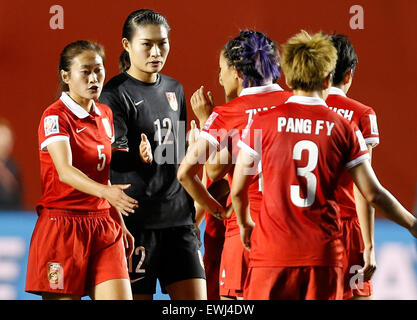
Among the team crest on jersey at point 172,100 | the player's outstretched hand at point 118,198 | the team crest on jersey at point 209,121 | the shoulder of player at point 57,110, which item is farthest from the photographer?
the team crest on jersey at point 172,100

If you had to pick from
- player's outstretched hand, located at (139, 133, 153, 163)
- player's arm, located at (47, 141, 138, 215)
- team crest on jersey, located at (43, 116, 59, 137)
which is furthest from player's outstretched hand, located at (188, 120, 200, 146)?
team crest on jersey, located at (43, 116, 59, 137)

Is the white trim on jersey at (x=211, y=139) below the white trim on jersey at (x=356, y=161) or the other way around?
the other way around

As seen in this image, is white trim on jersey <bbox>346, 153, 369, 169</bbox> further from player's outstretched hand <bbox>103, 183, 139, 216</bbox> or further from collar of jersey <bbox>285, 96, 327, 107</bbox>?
player's outstretched hand <bbox>103, 183, 139, 216</bbox>

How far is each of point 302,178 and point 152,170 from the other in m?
1.38

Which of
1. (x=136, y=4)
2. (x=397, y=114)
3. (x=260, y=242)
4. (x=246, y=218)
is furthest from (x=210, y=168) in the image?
(x=397, y=114)

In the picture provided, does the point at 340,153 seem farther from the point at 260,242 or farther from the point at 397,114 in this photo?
the point at 397,114

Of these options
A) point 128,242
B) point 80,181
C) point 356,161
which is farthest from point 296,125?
point 128,242

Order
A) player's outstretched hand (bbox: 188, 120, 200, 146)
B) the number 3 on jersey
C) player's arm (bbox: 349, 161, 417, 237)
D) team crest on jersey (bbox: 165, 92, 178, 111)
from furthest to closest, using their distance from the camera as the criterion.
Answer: team crest on jersey (bbox: 165, 92, 178, 111) < player's outstretched hand (bbox: 188, 120, 200, 146) < player's arm (bbox: 349, 161, 417, 237) < the number 3 on jersey

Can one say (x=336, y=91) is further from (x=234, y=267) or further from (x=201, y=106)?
(x=234, y=267)

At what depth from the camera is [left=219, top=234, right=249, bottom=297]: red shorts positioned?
4234 mm

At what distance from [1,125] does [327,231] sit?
441 cm

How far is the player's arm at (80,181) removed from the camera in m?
4.04

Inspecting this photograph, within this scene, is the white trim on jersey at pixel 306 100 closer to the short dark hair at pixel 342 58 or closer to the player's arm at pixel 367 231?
the player's arm at pixel 367 231

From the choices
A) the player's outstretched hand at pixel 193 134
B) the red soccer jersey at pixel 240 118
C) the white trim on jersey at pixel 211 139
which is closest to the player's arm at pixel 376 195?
the red soccer jersey at pixel 240 118
